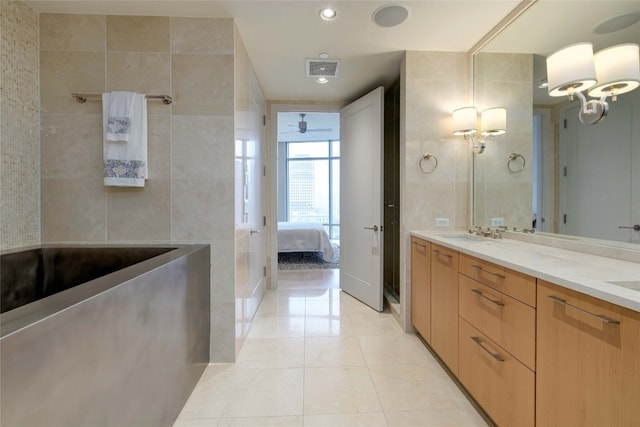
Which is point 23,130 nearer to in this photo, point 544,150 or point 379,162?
point 379,162

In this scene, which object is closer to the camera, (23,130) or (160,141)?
(23,130)

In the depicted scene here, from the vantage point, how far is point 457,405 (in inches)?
60.1

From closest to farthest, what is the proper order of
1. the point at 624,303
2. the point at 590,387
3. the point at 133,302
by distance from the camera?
the point at 624,303 < the point at 590,387 < the point at 133,302

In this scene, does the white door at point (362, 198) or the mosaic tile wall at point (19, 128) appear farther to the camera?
the white door at point (362, 198)

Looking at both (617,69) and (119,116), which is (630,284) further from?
(119,116)

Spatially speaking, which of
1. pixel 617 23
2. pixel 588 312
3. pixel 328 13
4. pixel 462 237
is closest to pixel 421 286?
pixel 462 237

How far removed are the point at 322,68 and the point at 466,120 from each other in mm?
1345

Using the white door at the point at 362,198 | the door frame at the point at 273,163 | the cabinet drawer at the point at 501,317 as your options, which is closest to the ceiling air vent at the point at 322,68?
the white door at the point at 362,198

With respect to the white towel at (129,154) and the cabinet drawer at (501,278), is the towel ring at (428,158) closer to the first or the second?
the cabinet drawer at (501,278)

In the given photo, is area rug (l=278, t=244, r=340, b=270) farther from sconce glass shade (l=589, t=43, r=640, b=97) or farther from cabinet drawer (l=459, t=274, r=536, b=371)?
sconce glass shade (l=589, t=43, r=640, b=97)

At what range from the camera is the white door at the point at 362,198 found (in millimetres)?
2822

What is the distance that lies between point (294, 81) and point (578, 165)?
8.09 feet

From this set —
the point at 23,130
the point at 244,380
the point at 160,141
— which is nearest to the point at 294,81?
the point at 160,141

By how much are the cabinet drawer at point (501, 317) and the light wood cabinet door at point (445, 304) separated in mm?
99
